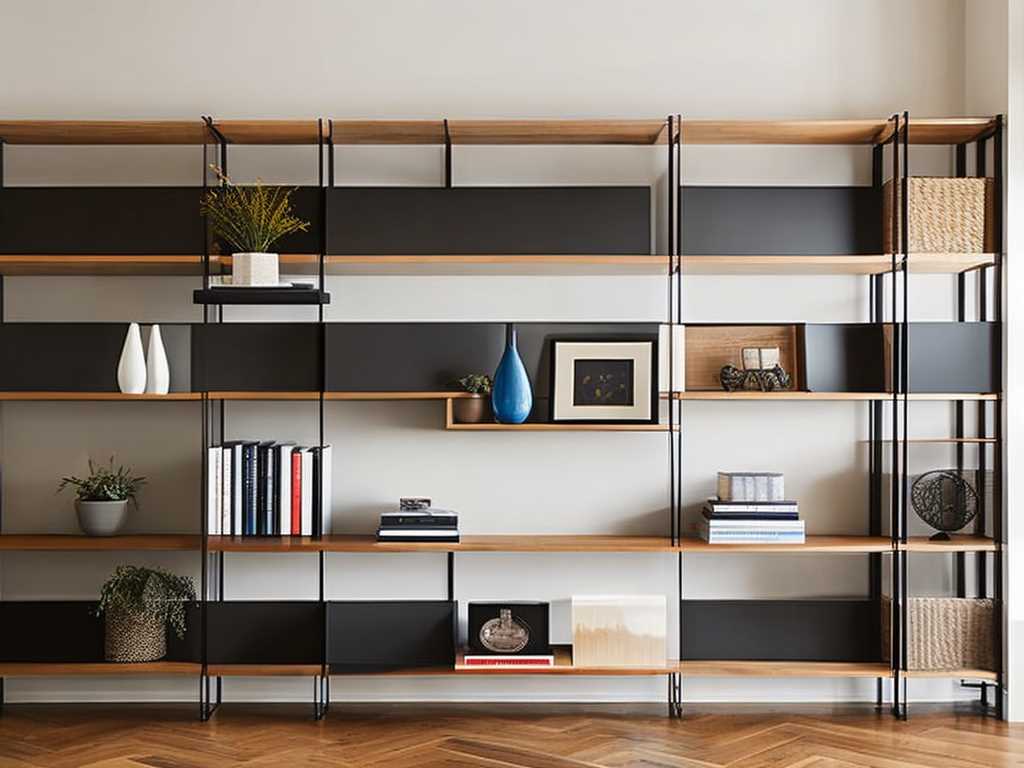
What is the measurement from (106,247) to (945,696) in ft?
11.2

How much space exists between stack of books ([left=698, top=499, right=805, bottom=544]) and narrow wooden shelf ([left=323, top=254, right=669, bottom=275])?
880mm

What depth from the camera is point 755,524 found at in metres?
4.12

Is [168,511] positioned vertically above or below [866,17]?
below

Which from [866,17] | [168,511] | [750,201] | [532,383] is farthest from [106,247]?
[866,17]

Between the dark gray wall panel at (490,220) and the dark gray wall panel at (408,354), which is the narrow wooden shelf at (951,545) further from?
the dark gray wall panel at (408,354)

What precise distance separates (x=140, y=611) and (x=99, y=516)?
36 centimetres

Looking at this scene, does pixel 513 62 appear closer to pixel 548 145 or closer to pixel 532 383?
pixel 548 145

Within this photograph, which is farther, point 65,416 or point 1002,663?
point 65,416

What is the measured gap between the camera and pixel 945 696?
4.39m

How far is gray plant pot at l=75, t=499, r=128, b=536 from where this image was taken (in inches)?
163

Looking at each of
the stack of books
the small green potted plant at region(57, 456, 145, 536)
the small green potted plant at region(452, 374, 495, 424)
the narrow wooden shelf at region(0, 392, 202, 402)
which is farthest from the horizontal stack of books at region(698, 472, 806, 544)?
the small green potted plant at region(57, 456, 145, 536)

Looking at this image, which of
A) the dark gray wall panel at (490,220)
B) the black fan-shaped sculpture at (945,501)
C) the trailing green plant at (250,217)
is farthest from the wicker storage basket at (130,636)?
the black fan-shaped sculpture at (945,501)

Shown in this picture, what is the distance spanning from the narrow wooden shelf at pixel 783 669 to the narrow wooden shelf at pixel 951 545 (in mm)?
436

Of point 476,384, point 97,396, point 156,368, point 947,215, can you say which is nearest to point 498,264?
point 476,384
